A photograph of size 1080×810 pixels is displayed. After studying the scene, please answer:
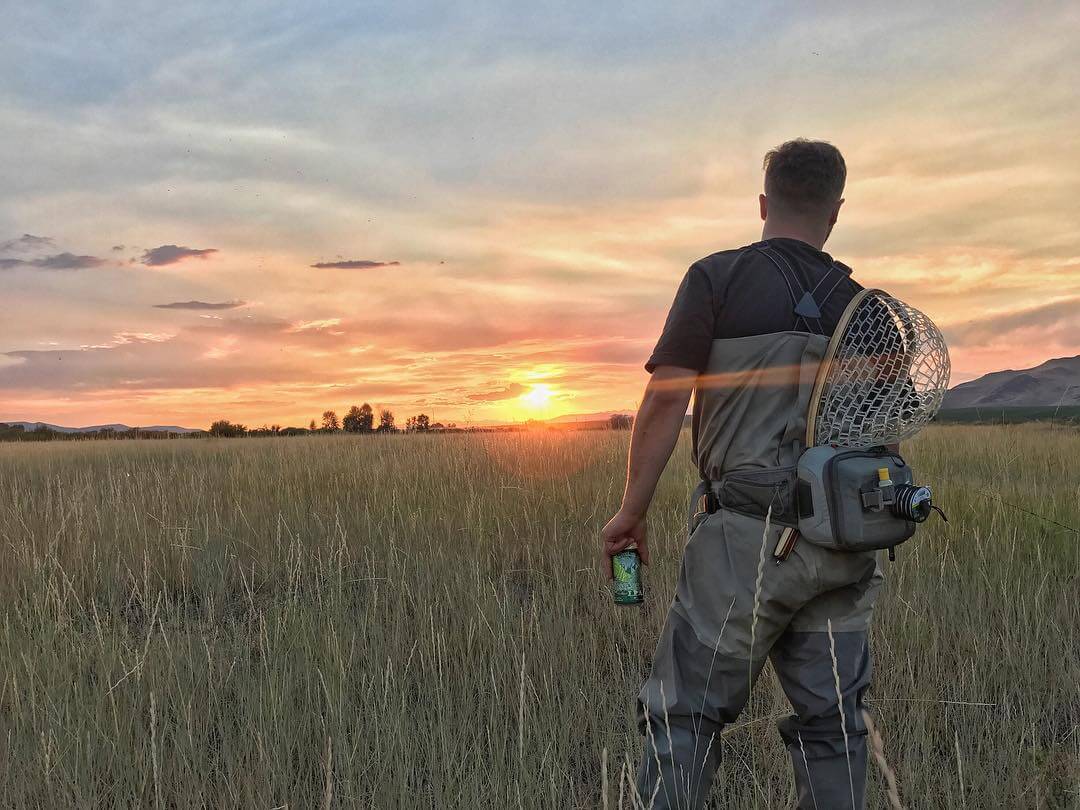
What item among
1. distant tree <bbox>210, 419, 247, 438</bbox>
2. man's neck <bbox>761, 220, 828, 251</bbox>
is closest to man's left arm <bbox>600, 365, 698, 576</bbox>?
man's neck <bbox>761, 220, 828, 251</bbox>

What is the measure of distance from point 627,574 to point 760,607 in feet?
1.31

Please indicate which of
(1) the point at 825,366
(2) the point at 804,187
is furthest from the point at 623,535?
(2) the point at 804,187

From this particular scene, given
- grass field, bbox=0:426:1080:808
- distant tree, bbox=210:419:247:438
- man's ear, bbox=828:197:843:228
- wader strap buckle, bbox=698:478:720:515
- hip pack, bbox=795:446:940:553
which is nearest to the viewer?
hip pack, bbox=795:446:940:553

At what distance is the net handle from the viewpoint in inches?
80.7

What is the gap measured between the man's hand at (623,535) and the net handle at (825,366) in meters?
0.54

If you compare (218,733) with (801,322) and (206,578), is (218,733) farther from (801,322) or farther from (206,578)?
(801,322)

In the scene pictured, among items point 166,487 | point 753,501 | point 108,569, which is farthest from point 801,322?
point 166,487

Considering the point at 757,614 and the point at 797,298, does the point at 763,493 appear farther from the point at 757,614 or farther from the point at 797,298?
the point at 797,298

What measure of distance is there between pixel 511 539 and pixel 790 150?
3.74 metres

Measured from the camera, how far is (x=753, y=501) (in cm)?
209

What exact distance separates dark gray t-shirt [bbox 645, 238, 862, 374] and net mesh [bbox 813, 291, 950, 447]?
104 millimetres

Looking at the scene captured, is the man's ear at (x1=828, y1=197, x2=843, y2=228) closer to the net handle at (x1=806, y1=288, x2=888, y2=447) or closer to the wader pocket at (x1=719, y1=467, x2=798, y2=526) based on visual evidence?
the net handle at (x1=806, y1=288, x2=888, y2=447)

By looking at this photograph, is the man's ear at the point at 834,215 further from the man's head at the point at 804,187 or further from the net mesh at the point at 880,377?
the net mesh at the point at 880,377

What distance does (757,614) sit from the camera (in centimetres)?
203
